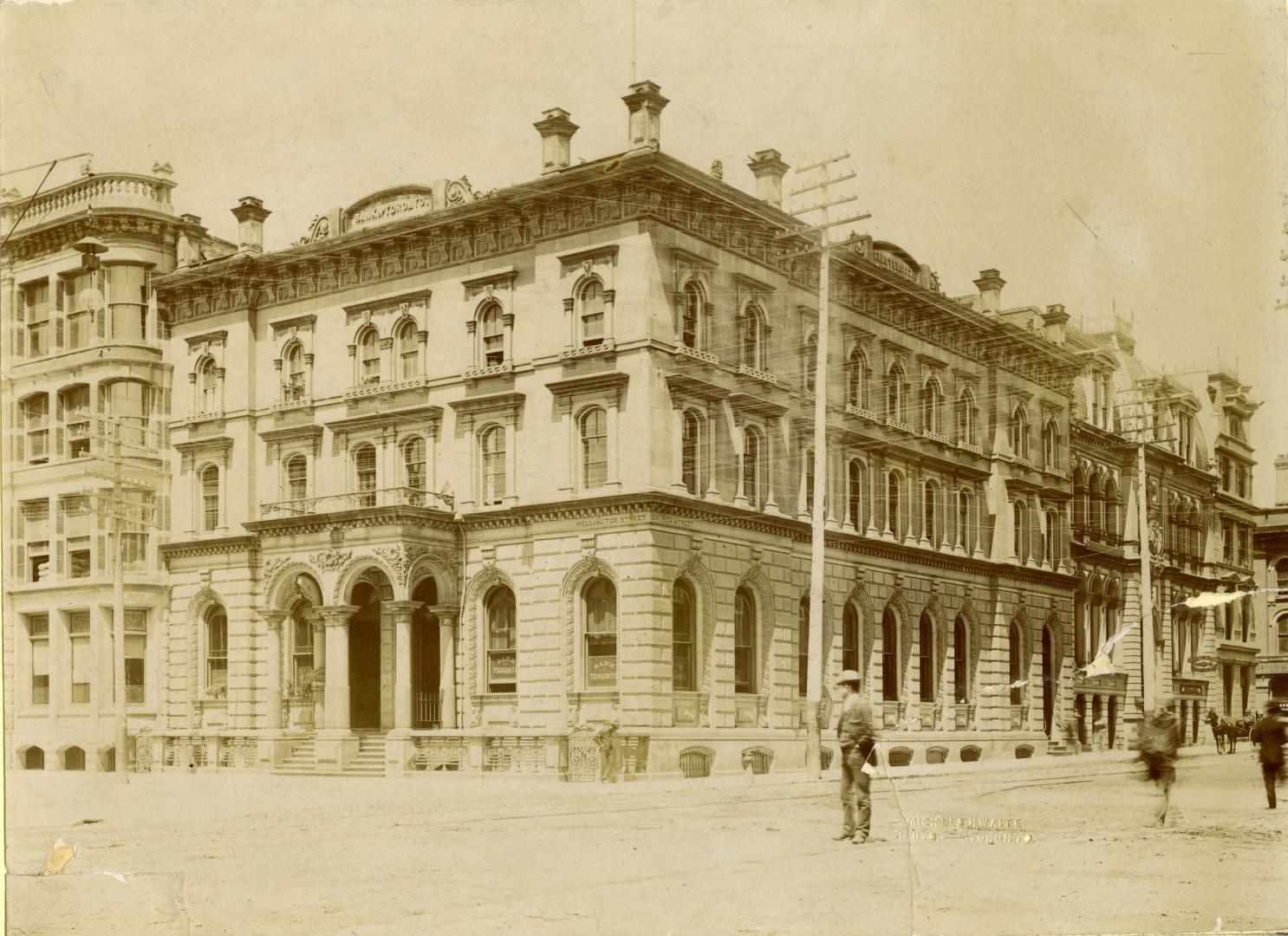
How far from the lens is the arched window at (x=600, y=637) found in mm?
19031

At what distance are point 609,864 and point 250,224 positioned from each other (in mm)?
8431

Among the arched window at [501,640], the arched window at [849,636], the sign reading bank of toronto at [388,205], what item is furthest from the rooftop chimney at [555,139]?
the arched window at [849,636]

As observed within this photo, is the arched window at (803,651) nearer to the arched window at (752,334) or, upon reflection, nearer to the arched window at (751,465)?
the arched window at (751,465)

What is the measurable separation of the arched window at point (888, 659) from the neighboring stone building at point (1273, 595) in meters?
4.68

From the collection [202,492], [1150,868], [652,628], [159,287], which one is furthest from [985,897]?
[159,287]

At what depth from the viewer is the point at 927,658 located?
70.1 ft

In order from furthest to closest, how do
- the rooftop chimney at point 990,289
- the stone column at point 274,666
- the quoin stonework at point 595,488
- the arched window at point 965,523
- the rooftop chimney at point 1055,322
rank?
1. the arched window at point 965,523
2. the rooftop chimney at point 1055,322
3. the rooftop chimney at point 990,289
4. the stone column at point 274,666
5. the quoin stonework at point 595,488

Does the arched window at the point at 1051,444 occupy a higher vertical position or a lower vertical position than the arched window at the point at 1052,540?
higher

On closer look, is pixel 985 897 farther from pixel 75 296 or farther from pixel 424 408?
pixel 75 296

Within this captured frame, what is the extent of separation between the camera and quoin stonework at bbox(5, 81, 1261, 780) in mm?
18484

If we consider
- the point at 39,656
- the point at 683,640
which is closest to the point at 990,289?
the point at 683,640

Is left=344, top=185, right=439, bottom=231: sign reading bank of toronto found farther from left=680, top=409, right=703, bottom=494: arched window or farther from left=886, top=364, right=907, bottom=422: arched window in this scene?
left=886, top=364, right=907, bottom=422: arched window

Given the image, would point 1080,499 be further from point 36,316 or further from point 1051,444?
point 36,316

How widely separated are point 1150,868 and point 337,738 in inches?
394
